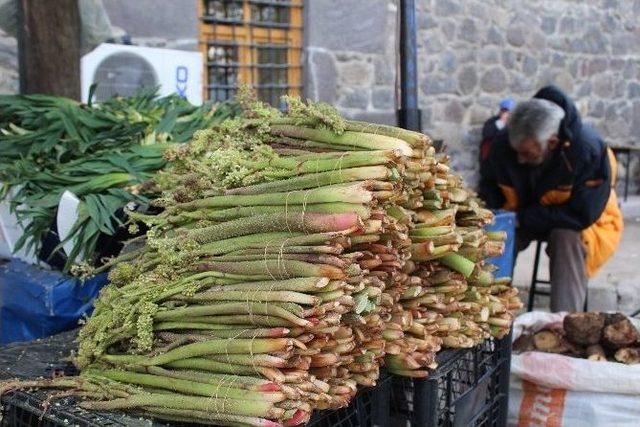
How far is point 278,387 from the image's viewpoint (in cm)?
159

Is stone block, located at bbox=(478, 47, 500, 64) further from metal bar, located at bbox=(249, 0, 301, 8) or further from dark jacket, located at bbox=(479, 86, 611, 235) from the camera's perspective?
dark jacket, located at bbox=(479, 86, 611, 235)

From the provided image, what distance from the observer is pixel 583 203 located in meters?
4.30

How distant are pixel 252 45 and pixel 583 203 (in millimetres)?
3598

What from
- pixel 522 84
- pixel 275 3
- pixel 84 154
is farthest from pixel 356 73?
pixel 84 154

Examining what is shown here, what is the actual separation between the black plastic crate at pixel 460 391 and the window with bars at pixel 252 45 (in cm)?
456

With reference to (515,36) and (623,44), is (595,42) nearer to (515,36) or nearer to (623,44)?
(623,44)

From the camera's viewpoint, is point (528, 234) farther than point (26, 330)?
Yes

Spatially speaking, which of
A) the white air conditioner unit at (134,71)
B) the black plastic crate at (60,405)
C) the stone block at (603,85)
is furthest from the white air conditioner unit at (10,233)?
the stone block at (603,85)

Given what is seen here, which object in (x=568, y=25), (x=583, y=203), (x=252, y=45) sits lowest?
(x=583, y=203)

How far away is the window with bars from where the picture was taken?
6633 millimetres

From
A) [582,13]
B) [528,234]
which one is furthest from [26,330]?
[582,13]

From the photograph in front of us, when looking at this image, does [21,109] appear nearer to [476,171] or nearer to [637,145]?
[476,171]

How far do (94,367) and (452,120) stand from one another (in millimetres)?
7019

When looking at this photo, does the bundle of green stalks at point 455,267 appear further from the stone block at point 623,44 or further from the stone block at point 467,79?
the stone block at point 623,44
